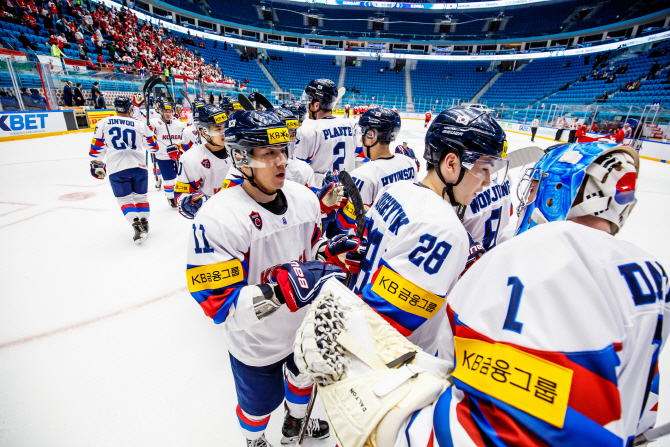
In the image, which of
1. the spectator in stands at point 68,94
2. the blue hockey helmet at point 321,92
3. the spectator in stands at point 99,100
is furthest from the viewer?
the spectator in stands at point 99,100

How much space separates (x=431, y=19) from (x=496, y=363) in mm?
46210

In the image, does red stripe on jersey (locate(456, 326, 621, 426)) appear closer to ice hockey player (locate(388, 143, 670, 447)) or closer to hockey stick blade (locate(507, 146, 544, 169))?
ice hockey player (locate(388, 143, 670, 447))

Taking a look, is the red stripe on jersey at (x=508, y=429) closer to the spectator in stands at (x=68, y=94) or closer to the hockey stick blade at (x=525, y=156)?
the hockey stick blade at (x=525, y=156)

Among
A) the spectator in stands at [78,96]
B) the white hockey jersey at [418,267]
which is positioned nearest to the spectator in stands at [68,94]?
the spectator in stands at [78,96]

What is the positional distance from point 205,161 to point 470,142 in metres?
2.97

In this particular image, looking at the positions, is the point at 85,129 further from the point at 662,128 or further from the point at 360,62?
the point at 360,62

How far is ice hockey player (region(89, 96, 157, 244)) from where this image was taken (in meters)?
4.41

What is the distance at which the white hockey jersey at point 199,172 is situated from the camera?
3.35 metres

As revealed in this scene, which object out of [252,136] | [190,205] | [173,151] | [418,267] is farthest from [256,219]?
[173,151]

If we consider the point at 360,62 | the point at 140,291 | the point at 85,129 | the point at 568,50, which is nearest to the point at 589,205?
the point at 140,291

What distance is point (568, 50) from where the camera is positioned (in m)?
27.2

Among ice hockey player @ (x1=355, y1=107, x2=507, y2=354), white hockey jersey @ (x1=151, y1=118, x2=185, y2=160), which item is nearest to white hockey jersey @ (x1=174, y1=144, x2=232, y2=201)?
ice hockey player @ (x1=355, y1=107, x2=507, y2=354)

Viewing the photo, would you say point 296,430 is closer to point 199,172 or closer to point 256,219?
point 256,219

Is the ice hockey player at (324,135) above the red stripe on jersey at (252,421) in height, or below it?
above
